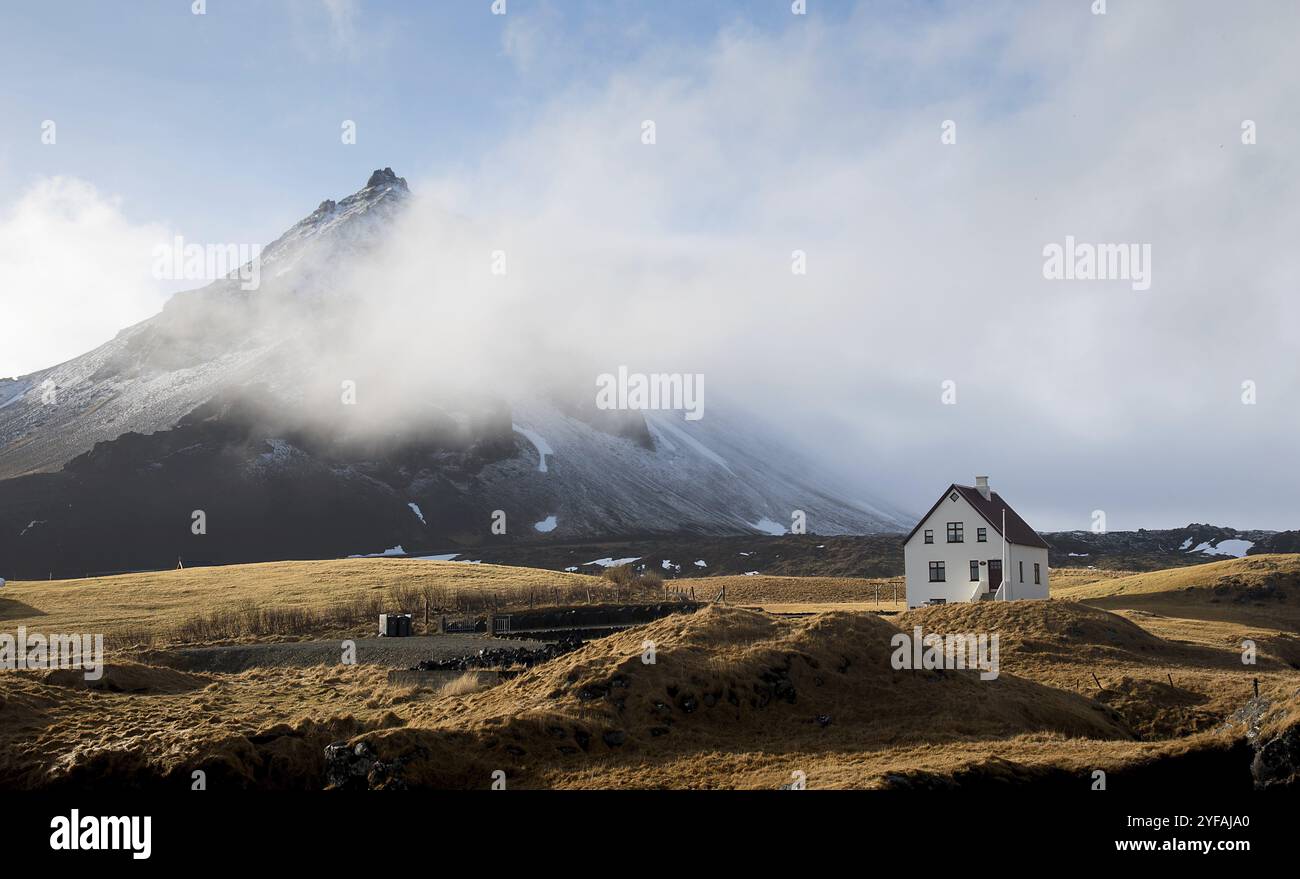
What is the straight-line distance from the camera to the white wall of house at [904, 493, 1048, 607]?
66.2 m

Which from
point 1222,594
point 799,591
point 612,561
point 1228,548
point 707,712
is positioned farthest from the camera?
point 612,561

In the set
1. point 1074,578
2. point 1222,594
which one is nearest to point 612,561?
point 1074,578

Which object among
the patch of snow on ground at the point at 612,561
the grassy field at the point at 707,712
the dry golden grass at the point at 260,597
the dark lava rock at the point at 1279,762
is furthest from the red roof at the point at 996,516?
the patch of snow on ground at the point at 612,561

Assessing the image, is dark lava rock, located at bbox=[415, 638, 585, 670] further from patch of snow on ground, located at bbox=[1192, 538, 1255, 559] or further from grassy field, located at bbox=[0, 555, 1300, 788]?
patch of snow on ground, located at bbox=[1192, 538, 1255, 559]

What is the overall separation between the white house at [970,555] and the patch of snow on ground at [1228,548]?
352ft

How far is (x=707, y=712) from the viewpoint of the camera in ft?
98.7

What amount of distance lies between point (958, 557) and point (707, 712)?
4170 centimetres

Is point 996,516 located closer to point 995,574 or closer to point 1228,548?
point 995,574

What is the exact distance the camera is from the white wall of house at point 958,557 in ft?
217
